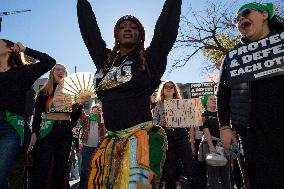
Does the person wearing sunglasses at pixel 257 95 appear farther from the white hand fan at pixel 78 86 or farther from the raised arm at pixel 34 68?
the raised arm at pixel 34 68

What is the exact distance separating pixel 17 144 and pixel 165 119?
3.62m

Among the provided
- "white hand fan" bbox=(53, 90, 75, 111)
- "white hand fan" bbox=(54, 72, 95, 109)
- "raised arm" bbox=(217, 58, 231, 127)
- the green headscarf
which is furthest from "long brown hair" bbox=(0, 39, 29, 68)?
the green headscarf

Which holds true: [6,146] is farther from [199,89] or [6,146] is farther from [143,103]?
[199,89]

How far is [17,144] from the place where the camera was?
393 cm

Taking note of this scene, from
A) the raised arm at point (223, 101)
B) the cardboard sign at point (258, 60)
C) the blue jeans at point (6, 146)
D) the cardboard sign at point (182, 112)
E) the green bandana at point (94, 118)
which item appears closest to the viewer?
the cardboard sign at point (258, 60)

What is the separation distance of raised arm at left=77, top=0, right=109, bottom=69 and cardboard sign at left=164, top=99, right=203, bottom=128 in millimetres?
3728

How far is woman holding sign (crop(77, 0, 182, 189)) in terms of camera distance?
8.88ft

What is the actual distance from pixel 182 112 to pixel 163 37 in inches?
173

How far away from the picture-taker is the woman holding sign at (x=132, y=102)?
2.71 metres

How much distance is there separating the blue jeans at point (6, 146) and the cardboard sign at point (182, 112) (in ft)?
11.6

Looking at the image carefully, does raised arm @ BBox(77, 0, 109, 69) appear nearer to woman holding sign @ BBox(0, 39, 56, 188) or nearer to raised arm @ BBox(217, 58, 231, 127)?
raised arm @ BBox(217, 58, 231, 127)

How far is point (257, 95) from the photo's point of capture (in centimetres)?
298

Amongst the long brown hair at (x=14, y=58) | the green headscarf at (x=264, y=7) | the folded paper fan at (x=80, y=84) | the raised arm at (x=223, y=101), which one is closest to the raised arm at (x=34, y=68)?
the long brown hair at (x=14, y=58)

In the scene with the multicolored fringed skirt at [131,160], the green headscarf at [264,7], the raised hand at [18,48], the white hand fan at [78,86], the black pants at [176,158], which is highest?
the green headscarf at [264,7]
